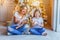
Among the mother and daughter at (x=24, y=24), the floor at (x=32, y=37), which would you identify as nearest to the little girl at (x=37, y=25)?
the mother and daughter at (x=24, y=24)

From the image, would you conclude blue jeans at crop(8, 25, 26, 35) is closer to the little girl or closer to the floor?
the floor

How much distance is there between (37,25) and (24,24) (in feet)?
1.04

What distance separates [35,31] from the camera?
3.47 meters

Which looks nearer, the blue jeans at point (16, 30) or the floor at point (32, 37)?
the floor at point (32, 37)

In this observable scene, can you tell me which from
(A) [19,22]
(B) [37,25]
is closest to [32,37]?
(B) [37,25]

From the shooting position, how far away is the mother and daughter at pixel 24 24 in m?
3.44

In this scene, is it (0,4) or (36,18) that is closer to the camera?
(36,18)

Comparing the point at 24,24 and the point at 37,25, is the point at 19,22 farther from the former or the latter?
the point at 37,25

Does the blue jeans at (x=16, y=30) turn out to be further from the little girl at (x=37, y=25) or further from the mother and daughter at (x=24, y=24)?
the little girl at (x=37, y=25)

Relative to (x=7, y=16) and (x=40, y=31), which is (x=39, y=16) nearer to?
(x=40, y=31)

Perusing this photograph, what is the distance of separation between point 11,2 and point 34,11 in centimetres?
148

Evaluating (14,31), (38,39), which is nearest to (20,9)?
(14,31)

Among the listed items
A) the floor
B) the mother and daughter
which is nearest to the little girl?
the mother and daughter

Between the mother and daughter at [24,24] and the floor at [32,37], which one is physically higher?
the mother and daughter at [24,24]
